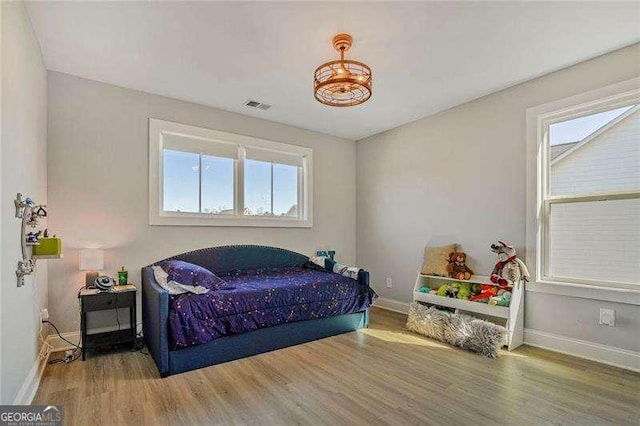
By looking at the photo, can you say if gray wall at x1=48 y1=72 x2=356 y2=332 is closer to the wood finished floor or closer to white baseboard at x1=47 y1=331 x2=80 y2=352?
white baseboard at x1=47 y1=331 x2=80 y2=352

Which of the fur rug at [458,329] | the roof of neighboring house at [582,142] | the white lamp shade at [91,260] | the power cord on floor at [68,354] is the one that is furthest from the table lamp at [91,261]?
the roof of neighboring house at [582,142]

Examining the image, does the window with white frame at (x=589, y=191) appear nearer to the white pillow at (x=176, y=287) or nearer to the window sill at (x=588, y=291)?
the window sill at (x=588, y=291)

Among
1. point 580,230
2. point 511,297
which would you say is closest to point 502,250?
point 511,297

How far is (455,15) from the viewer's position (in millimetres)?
2186

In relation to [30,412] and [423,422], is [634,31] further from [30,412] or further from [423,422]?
[30,412]

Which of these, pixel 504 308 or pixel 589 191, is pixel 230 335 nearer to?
pixel 504 308

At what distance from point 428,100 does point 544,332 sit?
2647 millimetres

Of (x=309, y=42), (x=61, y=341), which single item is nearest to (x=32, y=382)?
(x=61, y=341)

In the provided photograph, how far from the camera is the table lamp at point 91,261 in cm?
281

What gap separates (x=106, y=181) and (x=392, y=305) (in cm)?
377

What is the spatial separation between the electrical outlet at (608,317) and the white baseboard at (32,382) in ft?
13.6

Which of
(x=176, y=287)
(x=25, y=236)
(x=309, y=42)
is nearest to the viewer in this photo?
(x=25, y=236)

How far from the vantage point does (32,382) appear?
2.09 metres

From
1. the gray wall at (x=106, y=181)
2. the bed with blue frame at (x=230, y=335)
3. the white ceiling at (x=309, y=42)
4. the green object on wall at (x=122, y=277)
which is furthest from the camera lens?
the green object on wall at (x=122, y=277)
